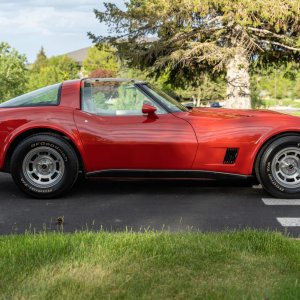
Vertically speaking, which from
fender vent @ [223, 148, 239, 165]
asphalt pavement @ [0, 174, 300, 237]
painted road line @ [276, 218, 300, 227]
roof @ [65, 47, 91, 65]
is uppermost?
roof @ [65, 47, 91, 65]

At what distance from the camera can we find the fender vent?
5.66 metres

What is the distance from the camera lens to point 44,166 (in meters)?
5.82

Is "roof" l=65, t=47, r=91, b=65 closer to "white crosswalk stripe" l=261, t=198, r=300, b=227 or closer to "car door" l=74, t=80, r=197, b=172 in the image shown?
"car door" l=74, t=80, r=197, b=172

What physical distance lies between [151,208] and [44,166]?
1.43 m

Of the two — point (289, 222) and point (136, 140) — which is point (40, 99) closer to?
point (136, 140)

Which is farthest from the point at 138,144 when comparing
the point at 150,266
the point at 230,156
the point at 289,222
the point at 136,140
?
the point at 150,266

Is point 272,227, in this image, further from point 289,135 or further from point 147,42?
point 147,42

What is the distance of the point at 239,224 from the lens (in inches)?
184

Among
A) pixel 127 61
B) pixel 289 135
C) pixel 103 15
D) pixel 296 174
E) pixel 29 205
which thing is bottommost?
pixel 29 205

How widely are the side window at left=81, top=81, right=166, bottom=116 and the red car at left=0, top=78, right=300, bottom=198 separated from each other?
0.01 m

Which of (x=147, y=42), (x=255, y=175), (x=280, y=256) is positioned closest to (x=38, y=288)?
(x=280, y=256)

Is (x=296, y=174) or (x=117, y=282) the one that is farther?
(x=296, y=174)

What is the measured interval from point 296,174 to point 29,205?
311 cm

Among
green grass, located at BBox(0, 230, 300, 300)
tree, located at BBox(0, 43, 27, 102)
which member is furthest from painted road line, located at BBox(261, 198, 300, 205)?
tree, located at BBox(0, 43, 27, 102)
